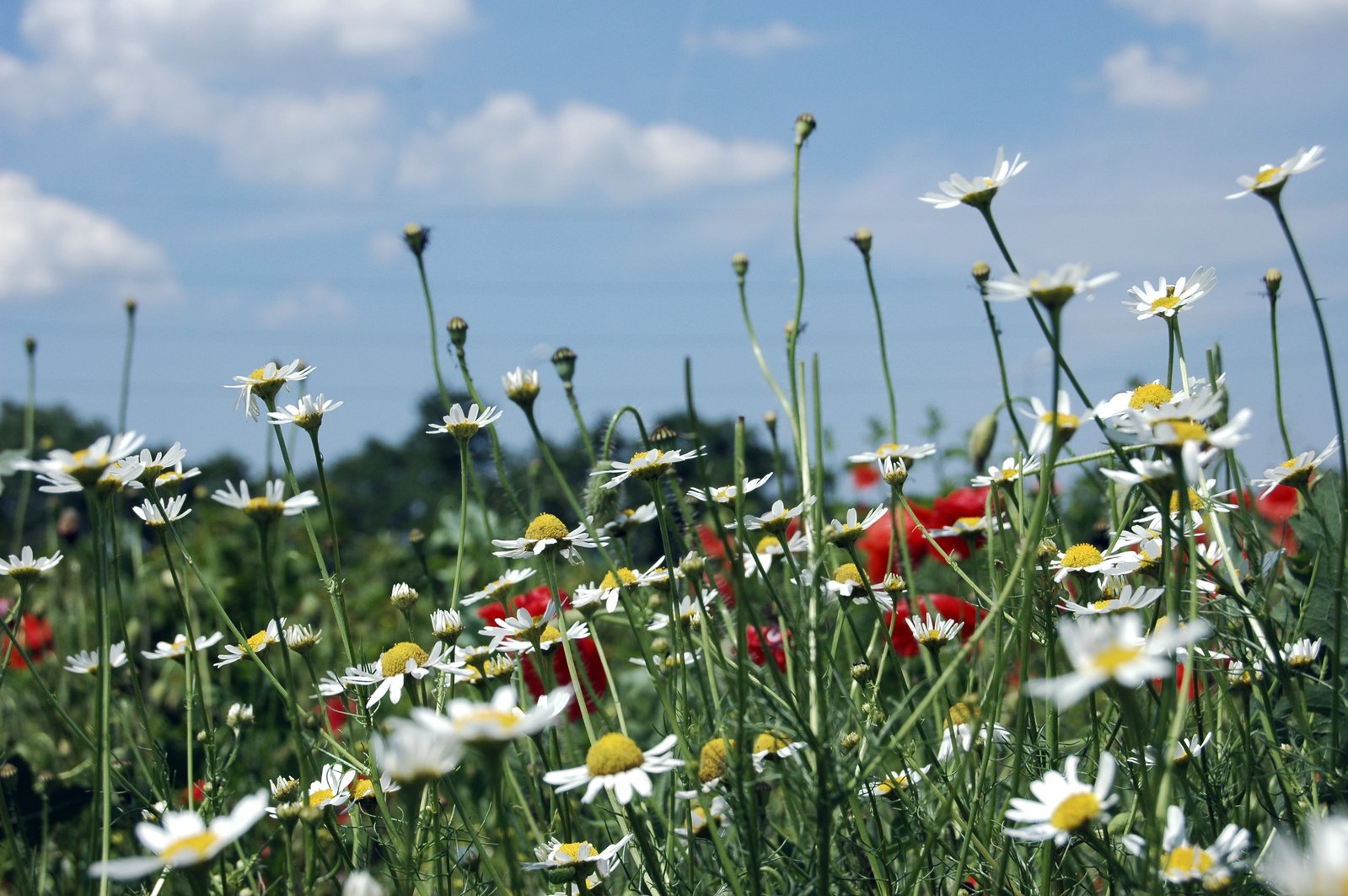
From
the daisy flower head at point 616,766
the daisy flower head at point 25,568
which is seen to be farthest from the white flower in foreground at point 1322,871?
the daisy flower head at point 25,568

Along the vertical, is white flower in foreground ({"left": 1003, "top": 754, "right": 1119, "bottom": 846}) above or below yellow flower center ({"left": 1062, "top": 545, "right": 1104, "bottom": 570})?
below

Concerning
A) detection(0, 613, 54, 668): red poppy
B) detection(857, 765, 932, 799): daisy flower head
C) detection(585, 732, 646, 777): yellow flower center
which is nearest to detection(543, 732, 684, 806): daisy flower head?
detection(585, 732, 646, 777): yellow flower center

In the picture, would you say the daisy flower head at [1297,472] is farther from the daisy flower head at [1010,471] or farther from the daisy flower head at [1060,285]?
the daisy flower head at [1060,285]

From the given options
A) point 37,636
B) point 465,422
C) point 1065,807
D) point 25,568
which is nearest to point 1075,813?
point 1065,807

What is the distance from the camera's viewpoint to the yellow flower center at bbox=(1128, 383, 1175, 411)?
3.03ft

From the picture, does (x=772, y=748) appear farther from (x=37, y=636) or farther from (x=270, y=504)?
(x=37, y=636)

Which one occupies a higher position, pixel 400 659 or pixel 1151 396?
pixel 1151 396

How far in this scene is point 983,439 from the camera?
173 centimetres

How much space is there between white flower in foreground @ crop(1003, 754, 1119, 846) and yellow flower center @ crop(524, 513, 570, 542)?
502 mm

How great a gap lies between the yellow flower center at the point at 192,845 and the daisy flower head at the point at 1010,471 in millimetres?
638

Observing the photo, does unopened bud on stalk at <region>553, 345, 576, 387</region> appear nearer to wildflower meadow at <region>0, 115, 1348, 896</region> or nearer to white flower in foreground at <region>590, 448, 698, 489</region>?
wildflower meadow at <region>0, 115, 1348, 896</region>

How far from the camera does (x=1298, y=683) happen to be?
0.93 m

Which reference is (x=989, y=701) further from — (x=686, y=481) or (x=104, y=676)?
(x=686, y=481)

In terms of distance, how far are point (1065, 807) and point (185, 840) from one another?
0.50 metres
